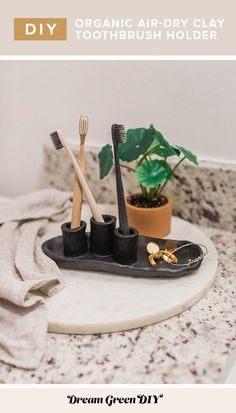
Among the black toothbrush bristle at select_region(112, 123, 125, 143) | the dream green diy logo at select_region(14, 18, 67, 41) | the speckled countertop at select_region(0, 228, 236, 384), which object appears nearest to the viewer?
the speckled countertop at select_region(0, 228, 236, 384)

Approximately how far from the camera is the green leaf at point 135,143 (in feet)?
2.40

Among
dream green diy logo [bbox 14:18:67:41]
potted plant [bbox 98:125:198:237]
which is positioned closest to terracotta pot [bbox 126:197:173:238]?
potted plant [bbox 98:125:198:237]

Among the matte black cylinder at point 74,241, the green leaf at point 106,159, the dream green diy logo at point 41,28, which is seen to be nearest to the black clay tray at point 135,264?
the matte black cylinder at point 74,241

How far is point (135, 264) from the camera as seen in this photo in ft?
2.23

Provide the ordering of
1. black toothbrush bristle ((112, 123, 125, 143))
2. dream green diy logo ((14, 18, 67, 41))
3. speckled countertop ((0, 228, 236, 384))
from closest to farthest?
speckled countertop ((0, 228, 236, 384)), black toothbrush bristle ((112, 123, 125, 143)), dream green diy logo ((14, 18, 67, 41))

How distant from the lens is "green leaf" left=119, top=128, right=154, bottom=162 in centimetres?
73

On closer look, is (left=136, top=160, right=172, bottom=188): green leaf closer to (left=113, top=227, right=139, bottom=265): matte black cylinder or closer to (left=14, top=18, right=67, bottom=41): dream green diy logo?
(left=113, top=227, right=139, bottom=265): matte black cylinder

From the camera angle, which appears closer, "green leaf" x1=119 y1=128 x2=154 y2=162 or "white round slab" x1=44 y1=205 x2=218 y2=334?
"white round slab" x1=44 y1=205 x2=218 y2=334

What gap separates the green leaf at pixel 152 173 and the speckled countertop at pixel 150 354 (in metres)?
0.23

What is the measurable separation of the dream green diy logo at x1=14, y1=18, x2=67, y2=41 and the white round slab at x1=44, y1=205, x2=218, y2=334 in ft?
1.41

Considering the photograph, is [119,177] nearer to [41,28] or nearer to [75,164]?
[75,164]

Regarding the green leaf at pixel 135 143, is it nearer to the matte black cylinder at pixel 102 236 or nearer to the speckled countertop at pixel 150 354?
the matte black cylinder at pixel 102 236

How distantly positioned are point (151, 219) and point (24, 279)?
26cm

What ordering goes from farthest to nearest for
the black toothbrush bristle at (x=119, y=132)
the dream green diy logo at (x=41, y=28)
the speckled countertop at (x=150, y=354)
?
the dream green diy logo at (x=41, y=28) < the black toothbrush bristle at (x=119, y=132) < the speckled countertop at (x=150, y=354)
